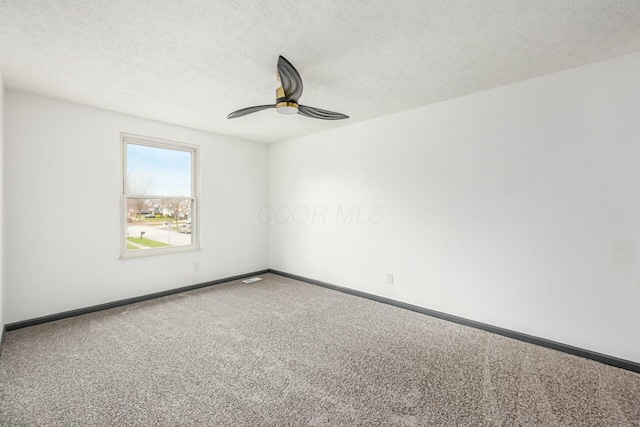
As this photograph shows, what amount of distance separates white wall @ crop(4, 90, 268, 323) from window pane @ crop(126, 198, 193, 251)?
0.72 ft

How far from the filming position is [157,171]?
423cm

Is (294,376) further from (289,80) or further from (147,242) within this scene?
(147,242)

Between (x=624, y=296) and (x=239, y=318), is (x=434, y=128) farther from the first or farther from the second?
(x=239, y=318)

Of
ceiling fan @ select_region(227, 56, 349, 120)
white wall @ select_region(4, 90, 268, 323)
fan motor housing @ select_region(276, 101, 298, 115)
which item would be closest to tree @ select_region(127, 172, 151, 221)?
white wall @ select_region(4, 90, 268, 323)

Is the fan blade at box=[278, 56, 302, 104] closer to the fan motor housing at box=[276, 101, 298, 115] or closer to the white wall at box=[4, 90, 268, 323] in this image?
the fan motor housing at box=[276, 101, 298, 115]

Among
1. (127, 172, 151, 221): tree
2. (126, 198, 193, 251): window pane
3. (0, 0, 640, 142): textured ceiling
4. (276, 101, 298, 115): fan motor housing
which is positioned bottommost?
(126, 198, 193, 251): window pane

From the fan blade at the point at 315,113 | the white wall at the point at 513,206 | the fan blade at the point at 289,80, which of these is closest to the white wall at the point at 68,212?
the fan blade at the point at 315,113

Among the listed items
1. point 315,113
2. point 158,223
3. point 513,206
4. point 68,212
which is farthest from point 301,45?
point 158,223

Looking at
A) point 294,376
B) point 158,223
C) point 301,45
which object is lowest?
point 294,376

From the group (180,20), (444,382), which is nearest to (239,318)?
(444,382)

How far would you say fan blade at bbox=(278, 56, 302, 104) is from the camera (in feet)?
6.67

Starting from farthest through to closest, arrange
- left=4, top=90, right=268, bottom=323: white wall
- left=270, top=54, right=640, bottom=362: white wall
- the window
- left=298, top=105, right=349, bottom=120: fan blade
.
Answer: the window < left=4, top=90, right=268, bottom=323: white wall < left=298, top=105, right=349, bottom=120: fan blade < left=270, top=54, right=640, bottom=362: white wall

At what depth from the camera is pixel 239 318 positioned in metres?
3.39

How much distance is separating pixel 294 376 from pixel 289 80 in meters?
2.26
